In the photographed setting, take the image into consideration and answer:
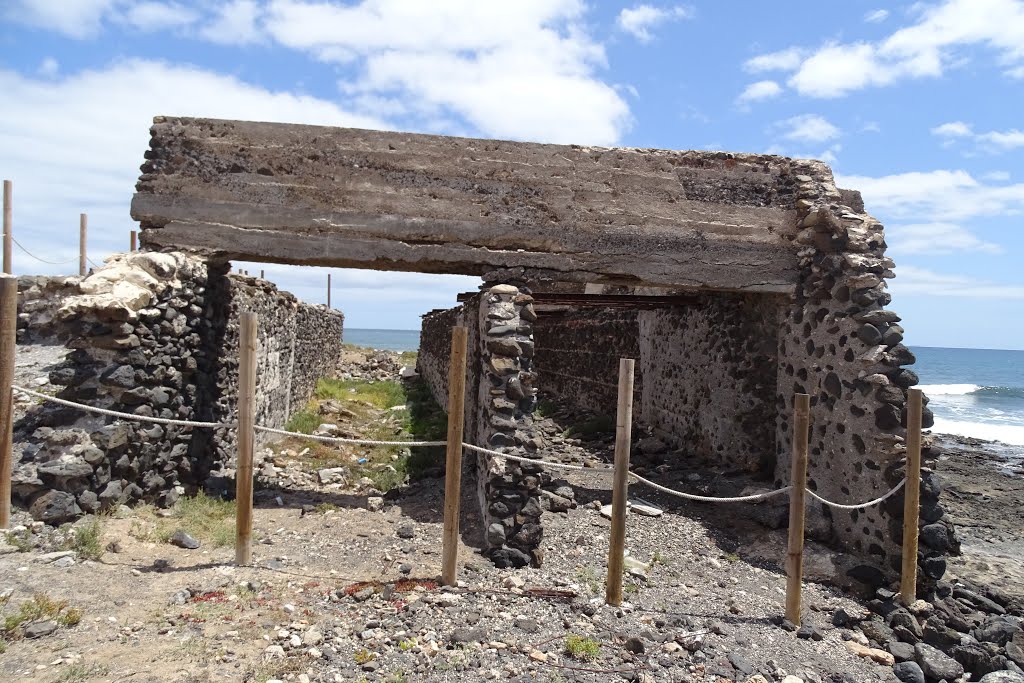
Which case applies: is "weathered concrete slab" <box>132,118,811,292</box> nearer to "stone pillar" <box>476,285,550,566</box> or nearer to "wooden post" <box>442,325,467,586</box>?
"stone pillar" <box>476,285,550,566</box>

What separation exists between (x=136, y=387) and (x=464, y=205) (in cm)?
366

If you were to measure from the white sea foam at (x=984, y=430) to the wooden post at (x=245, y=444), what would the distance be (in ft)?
77.1

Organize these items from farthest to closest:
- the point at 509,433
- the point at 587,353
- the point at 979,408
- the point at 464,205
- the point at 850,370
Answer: the point at 979,408, the point at 587,353, the point at 464,205, the point at 850,370, the point at 509,433

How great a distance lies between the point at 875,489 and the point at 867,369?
1.18m

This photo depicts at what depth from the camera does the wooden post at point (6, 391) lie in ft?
15.5

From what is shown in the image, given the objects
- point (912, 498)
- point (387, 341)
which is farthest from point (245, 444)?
point (387, 341)

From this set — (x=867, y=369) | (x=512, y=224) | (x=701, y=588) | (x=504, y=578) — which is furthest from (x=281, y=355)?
(x=867, y=369)

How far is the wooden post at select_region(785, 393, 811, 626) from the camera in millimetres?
5285

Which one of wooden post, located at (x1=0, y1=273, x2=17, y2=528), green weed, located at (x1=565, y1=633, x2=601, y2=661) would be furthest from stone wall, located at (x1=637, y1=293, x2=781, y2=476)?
wooden post, located at (x1=0, y1=273, x2=17, y2=528)

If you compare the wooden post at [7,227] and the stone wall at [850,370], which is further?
the wooden post at [7,227]

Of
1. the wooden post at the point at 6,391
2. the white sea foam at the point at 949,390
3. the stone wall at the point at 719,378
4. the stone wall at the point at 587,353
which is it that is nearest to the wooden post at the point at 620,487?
the stone wall at the point at 719,378

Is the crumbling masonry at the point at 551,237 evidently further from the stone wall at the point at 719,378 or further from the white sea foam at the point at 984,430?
the white sea foam at the point at 984,430

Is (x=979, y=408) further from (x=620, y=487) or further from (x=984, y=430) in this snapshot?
(x=620, y=487)

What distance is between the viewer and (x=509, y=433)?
6320mm
